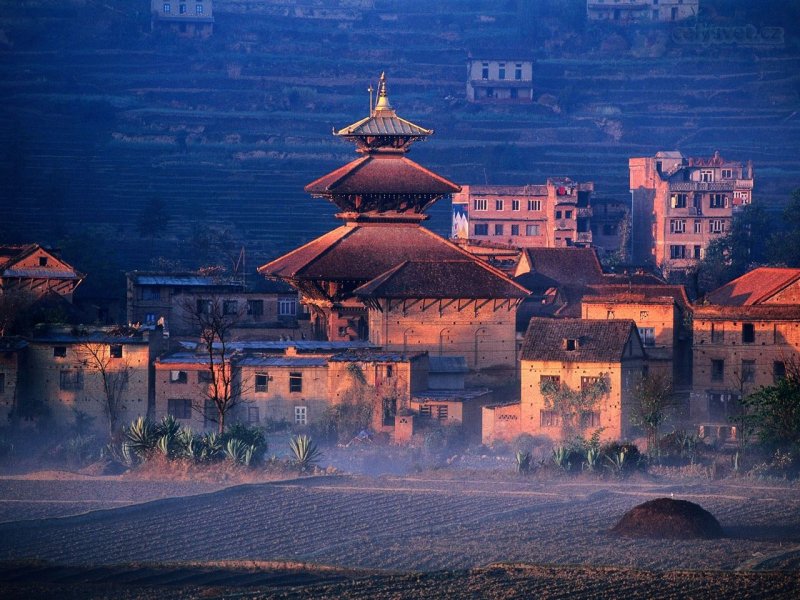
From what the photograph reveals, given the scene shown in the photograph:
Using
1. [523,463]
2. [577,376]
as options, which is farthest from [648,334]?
[523,463]

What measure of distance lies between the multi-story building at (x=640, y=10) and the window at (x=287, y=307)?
7713cm

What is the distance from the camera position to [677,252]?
8712cm

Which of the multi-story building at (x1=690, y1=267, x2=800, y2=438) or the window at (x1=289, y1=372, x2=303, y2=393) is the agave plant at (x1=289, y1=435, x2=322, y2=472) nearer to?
the window at (x1=289, y1=372, x2=303, y2=393)

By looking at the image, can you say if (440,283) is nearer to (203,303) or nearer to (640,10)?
(203,303)

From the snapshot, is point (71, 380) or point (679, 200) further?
point (679, 200)

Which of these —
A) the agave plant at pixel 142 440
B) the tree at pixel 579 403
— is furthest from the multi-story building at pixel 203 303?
the agave plant at pixel 142 440

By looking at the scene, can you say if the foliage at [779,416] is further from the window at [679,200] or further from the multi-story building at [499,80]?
the multi-story building at [499,80]

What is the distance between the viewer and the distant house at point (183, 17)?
128m

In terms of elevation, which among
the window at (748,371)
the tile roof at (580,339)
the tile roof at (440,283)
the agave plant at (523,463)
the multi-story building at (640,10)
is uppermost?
the multi-story building at (640,10)

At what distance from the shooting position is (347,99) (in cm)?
11775

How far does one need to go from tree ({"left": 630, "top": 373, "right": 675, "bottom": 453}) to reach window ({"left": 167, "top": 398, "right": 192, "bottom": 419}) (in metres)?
11.0

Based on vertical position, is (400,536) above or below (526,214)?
below

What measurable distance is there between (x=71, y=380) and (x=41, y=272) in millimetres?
13889

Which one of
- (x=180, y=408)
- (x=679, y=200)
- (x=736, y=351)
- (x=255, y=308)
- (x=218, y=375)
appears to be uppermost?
(x=679, y=200)
